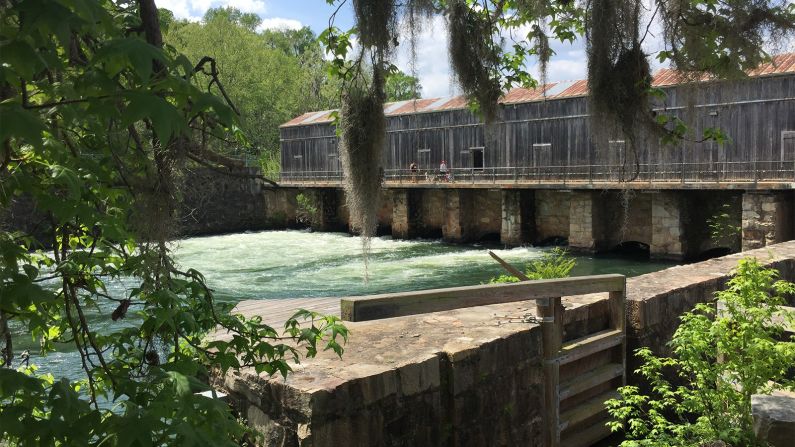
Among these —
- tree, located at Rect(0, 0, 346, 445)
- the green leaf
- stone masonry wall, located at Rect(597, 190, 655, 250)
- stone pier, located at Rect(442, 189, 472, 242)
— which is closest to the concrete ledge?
tree, located at Rect(0, 0, 346, 445)

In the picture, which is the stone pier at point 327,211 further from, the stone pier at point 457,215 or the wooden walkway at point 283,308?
the wooden walkway at point 283,308

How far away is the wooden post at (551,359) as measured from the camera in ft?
18.7

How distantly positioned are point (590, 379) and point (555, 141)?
19184 mm

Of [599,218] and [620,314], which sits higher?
[620,314]

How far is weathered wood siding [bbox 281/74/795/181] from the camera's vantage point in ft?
62.4

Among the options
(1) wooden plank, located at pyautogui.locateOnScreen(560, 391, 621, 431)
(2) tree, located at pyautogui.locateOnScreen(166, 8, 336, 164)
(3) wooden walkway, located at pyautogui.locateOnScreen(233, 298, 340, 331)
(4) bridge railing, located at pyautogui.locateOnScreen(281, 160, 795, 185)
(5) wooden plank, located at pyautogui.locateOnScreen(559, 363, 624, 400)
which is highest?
(2) tree, located at pyautogui.locateOnScreen(166, 8, 336, 164)

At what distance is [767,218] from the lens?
57.2ft

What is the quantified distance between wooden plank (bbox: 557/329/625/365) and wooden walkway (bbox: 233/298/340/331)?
2431mm

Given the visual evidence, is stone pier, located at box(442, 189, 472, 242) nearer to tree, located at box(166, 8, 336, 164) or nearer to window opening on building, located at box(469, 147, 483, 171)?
window opening on building, located at box(469, 147, 483, 171)

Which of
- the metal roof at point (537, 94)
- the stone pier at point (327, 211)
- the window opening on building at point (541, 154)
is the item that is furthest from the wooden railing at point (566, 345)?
the stone pier at point (327, 211)

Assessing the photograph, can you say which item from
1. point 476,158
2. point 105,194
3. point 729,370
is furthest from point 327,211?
point 105,194

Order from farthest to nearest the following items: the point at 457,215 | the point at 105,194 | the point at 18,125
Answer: the point at 457,215
the point at 105,194
the point at 18,125

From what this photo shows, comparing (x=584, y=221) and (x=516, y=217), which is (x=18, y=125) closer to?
(x=584, y=221)

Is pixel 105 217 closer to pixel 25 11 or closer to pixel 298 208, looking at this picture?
pixel 25 11
